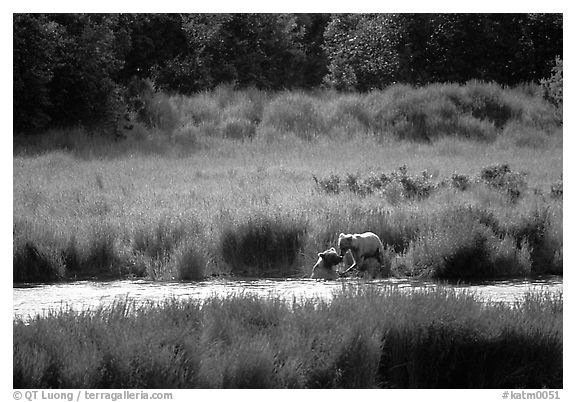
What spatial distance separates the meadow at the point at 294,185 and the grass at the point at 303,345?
15.2 ft

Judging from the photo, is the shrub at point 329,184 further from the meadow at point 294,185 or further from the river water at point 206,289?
the river water at point 206,289

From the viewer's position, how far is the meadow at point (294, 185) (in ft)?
49.0

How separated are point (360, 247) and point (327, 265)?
20.1 inches

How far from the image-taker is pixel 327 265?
46.8 ft

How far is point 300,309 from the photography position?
9.85 meters

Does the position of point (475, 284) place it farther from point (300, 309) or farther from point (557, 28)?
point (557, 28)

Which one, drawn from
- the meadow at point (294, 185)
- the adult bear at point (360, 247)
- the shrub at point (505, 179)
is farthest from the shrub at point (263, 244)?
the shrub at point (505, 179)

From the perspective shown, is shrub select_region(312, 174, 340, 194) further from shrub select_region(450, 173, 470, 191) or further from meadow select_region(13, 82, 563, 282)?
shrub select_region(450, 173, 470, 191)

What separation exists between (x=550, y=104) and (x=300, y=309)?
21.7 meters

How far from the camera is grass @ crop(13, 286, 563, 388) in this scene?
845 cm

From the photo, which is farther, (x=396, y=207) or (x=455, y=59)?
(x=455, y=59)

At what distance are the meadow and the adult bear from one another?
505 millimetres

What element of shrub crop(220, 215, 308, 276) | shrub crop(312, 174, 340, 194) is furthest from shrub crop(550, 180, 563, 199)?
shrub crop(220, 215, 308, 276)
